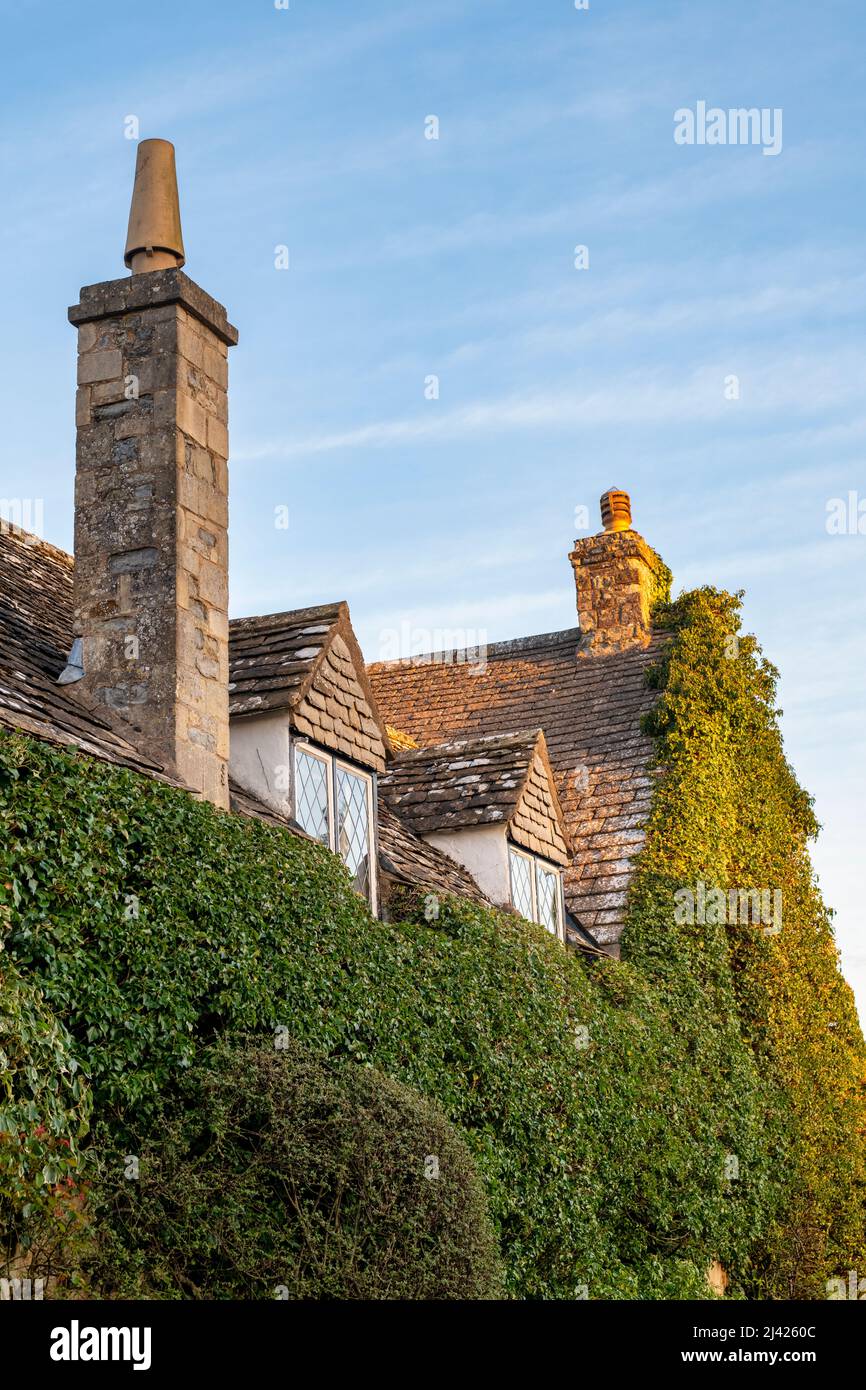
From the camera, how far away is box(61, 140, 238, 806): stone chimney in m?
10.4

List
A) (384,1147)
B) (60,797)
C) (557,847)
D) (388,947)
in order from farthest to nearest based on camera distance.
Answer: (557,847), (388,947), (384,1147), (60,797)

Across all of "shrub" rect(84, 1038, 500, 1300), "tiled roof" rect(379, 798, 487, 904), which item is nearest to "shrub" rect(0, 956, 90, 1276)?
"shrub" rect(84, 1038, 500, 1300)

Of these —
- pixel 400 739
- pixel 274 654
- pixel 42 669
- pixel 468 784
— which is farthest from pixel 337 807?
pixel 400 739

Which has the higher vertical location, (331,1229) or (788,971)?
(788,971)

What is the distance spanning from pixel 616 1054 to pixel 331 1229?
6096mm

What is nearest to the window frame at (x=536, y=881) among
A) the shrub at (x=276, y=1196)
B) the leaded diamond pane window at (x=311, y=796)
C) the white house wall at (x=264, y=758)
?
the leaded diamond pane window at (x=311, y=796)

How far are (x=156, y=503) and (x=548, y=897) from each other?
290 inches

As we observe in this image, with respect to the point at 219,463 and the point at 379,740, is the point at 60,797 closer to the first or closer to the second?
the point at 219,463

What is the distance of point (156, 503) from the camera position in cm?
1063

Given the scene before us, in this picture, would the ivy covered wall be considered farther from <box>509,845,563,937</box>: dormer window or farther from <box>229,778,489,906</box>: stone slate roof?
<box>509,845,563,937</box>: dormer window

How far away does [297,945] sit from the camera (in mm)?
9336

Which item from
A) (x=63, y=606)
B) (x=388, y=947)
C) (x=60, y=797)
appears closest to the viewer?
(x=60, y=797)

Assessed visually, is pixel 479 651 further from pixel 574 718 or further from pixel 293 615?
pixel 293 615

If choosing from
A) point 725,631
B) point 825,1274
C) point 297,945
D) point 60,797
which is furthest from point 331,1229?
point 725,631
